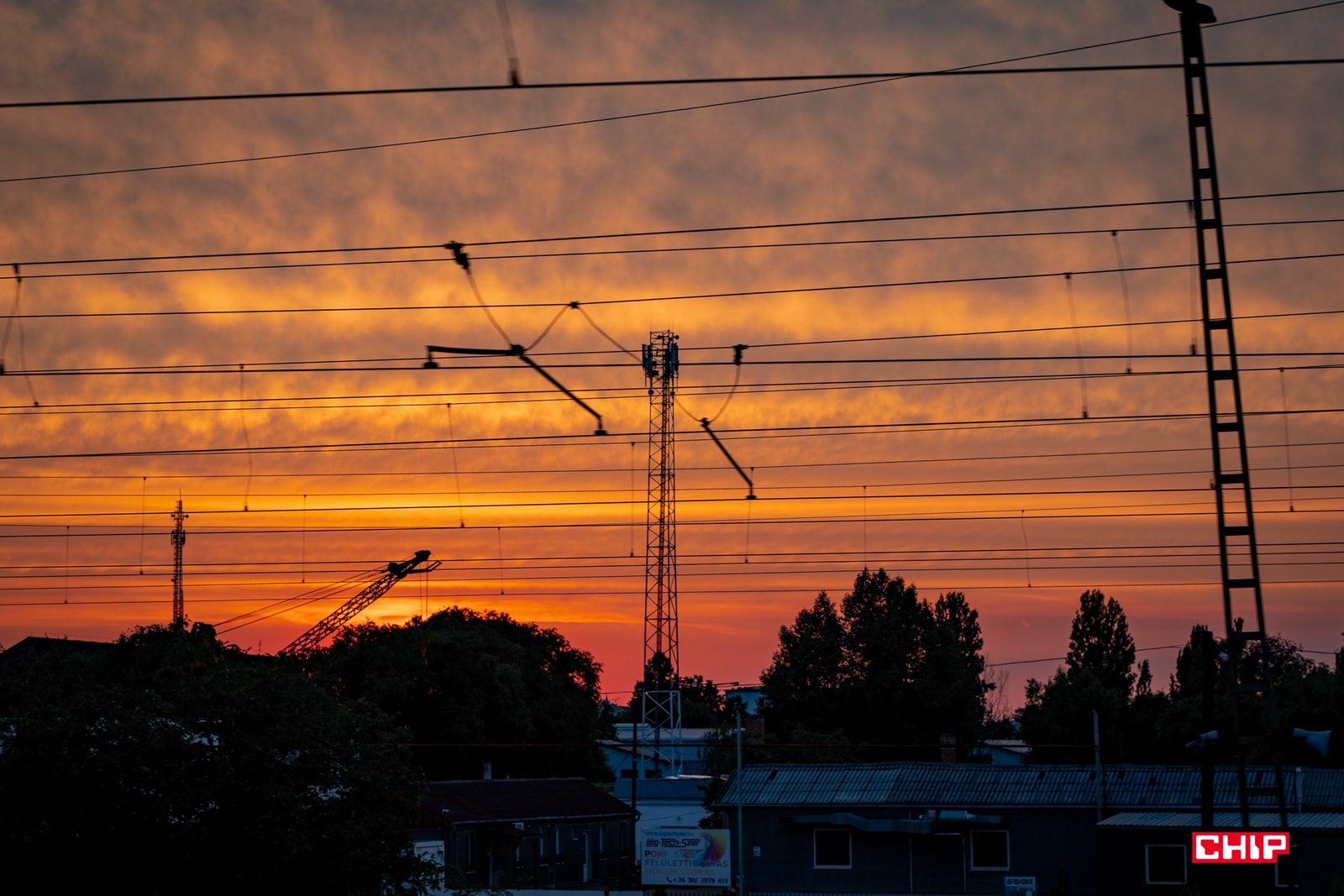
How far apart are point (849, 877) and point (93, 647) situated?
7936cm

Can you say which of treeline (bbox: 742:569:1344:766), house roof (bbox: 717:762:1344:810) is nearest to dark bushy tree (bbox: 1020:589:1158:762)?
treeline (bbox: 742:569:1344:766)

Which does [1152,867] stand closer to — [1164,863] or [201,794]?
[1164,863]

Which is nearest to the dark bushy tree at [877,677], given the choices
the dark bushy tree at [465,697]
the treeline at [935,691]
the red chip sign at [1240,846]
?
the treeline at [935,691]

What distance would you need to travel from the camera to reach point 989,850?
4759 centimetres

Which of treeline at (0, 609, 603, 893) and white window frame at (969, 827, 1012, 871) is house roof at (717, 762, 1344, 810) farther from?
treeline at (0, 609, 603, 893)

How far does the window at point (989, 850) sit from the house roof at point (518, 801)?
70.8 ft

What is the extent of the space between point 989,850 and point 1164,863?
20.4 ft

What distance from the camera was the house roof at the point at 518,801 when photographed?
59938mm

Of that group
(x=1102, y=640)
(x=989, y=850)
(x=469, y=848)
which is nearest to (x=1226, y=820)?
(x=989, y=850)

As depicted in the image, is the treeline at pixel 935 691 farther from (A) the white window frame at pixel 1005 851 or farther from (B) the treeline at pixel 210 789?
(B) the treeline at pixel 210 789

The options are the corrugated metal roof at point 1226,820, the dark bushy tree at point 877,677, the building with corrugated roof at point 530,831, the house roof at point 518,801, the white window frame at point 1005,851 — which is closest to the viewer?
the corrugated metal roof at point 1226,820

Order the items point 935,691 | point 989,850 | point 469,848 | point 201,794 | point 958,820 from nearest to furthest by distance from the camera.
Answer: point 201,794 → point 958,820 → point 989,850 → point 469,848 → point 935,691

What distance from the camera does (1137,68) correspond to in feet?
59.5

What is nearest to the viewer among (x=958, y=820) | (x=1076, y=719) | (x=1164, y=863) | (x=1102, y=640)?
(x=1164, y=863)
